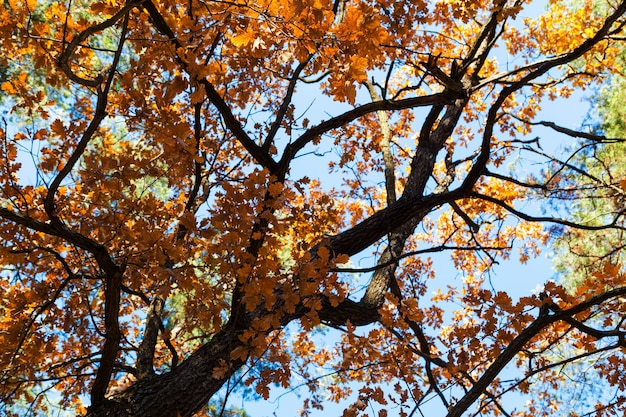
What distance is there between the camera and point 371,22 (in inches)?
113

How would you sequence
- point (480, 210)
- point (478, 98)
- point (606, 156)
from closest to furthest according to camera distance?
point (480, 210) → point (478, 98) → point (606, 156)

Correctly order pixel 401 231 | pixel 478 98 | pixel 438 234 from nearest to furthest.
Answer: pixel 401 231
pixel 478 98
pixel 438 234

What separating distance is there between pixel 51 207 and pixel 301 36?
168 cm

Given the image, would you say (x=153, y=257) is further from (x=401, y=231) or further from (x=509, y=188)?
(x=509, y=188)

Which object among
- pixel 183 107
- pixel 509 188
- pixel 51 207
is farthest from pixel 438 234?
pixel 51 207

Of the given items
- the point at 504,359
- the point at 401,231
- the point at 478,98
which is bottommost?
the point at 504,359

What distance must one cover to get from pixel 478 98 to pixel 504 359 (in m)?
5.44

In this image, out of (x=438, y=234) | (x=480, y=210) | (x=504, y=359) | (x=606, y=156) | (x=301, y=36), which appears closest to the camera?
(x=504, y=359)

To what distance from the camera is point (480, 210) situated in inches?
249

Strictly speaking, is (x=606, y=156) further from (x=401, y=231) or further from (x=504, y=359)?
(x=504, y=359)

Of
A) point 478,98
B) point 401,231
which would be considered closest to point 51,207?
point 401,231

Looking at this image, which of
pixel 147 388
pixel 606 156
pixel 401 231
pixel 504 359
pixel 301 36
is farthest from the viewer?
pixel 606 156

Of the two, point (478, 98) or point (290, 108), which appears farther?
point (478, 98)

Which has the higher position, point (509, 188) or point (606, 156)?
point (606, 156)
